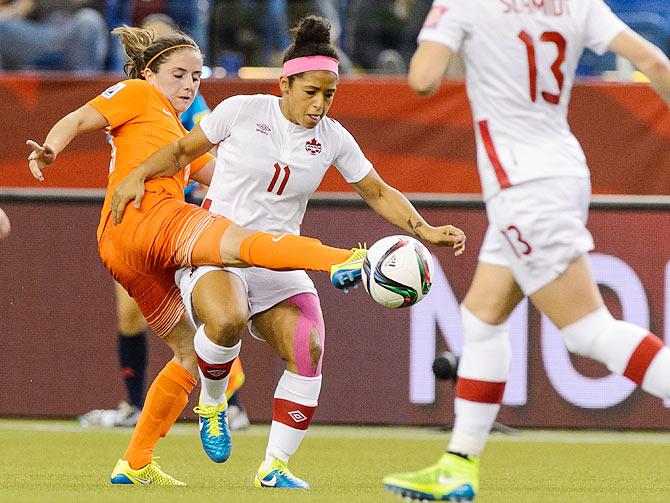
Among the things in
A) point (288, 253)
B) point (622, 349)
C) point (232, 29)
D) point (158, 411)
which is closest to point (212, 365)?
point (158, 411)

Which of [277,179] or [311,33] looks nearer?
[311,33]

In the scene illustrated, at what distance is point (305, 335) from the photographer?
5754 mm

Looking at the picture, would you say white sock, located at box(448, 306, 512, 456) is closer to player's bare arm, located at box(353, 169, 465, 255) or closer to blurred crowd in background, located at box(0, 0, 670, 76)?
player's bare arm, located at box(353, 169, 465, 255)

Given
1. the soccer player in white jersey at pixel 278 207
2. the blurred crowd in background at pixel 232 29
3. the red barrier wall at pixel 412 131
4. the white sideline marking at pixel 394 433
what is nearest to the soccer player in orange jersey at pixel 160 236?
the soccer player in white jersey at pixel 278 207

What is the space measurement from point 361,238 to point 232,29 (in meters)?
3.50

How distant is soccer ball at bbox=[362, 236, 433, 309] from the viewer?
17.0 feet

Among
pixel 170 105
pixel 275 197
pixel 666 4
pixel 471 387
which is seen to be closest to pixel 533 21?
pixel 471 387

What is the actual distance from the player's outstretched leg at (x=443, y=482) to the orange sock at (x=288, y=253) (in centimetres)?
92

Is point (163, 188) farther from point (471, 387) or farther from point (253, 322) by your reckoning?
point (471, 387)

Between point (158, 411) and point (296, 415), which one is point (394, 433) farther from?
point (158, 411)

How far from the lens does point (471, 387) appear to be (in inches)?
186

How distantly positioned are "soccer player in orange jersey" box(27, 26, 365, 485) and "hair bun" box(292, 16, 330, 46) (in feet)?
1.95

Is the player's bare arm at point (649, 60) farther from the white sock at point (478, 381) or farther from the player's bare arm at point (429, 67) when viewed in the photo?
the white sock at point (478, 381)

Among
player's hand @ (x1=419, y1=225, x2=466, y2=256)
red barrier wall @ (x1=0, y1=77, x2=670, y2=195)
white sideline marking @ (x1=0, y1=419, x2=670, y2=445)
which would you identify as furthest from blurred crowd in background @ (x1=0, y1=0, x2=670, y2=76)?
player's hand @ (x1=419, y1=225, x2=466, y2=256)
